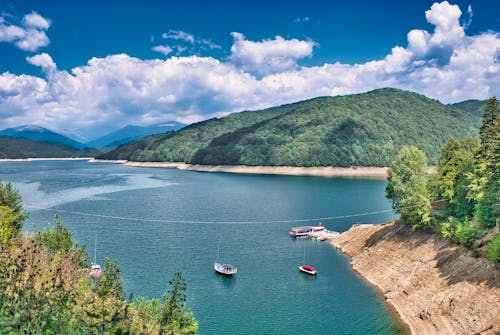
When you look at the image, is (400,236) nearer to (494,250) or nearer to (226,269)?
(494,250)

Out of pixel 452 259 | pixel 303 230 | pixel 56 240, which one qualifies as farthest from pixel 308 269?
pixel 56 240

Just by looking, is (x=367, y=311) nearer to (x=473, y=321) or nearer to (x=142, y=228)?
(x=473, y=321)

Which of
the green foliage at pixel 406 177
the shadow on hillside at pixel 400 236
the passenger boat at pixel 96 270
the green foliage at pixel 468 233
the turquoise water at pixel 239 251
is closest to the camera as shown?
the turquoise water at pixel 239 251

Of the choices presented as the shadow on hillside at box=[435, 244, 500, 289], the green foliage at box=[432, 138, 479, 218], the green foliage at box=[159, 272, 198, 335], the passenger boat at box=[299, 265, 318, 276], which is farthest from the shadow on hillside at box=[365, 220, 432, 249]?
the green foliage at box=[159, 272, 198, 335]

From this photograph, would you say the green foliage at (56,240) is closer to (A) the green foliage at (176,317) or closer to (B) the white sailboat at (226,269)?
(B) the white sailboat at (226,269)

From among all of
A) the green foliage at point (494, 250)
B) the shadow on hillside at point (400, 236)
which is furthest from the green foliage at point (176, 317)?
the shadow on hillside at point (400, 236)
